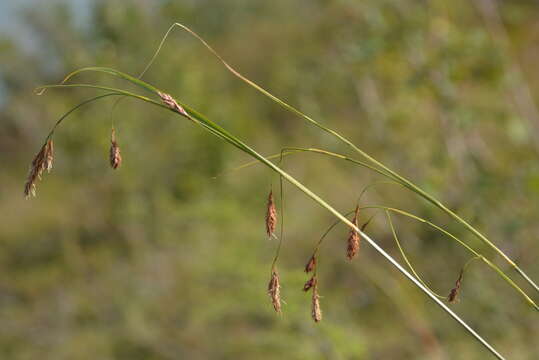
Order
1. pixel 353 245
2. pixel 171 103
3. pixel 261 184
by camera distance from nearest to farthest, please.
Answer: pixel 171 103, pixel 353 245, pixel 261 184

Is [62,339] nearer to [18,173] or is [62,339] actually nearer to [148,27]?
[148,27]

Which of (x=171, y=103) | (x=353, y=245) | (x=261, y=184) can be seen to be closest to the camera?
(x=171, y=103)

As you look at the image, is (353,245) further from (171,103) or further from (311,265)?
(171,103)

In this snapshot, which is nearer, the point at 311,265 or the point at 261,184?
the point at 311,265

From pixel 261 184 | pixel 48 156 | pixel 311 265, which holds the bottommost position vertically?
pixel 311 265

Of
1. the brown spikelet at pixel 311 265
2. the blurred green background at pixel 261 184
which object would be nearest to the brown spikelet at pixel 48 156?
the brown spikelet at pixel 311 265

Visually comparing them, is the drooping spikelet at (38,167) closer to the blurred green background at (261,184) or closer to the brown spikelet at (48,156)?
the brown spikelet at (48,156)

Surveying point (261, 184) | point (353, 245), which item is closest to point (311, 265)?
point (353, 245)
